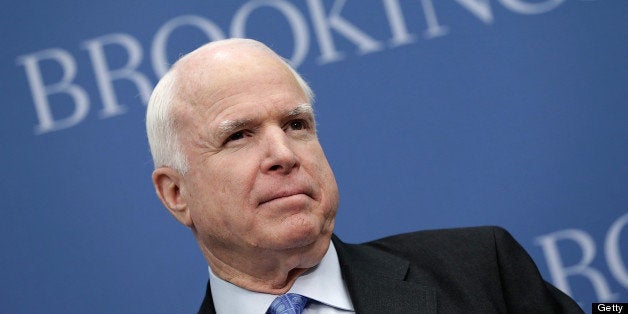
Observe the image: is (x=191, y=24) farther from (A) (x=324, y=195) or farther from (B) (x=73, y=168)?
(A) (x=324, y=195)

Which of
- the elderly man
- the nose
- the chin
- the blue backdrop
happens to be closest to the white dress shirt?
the elderly man

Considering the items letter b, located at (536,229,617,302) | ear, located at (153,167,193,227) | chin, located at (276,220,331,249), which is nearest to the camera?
chin, located at (276,220,331,249)

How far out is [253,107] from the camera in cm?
195

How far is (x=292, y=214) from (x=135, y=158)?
1029 mm

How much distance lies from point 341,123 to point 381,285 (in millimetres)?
840

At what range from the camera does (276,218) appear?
189 cm

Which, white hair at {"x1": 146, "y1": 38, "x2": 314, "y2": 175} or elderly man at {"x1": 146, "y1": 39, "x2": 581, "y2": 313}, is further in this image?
white hair at {"x1": 146, "y1": 38, "x2": 314, "y2": 175}

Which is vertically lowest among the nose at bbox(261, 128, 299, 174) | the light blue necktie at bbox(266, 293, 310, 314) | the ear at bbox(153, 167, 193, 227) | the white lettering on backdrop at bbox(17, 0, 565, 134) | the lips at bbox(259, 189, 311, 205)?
the light blue necktie at bbox(266, 293, 310, 314)

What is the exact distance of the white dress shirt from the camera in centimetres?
200

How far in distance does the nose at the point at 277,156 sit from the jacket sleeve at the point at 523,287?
1.77ft

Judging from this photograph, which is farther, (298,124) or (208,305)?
(208,305)

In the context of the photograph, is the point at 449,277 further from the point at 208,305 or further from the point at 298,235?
the point at 208,305

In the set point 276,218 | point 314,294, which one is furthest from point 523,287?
point 276,218

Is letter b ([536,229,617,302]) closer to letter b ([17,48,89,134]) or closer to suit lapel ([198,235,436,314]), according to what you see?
suit lapel ([198,235,436,314])
